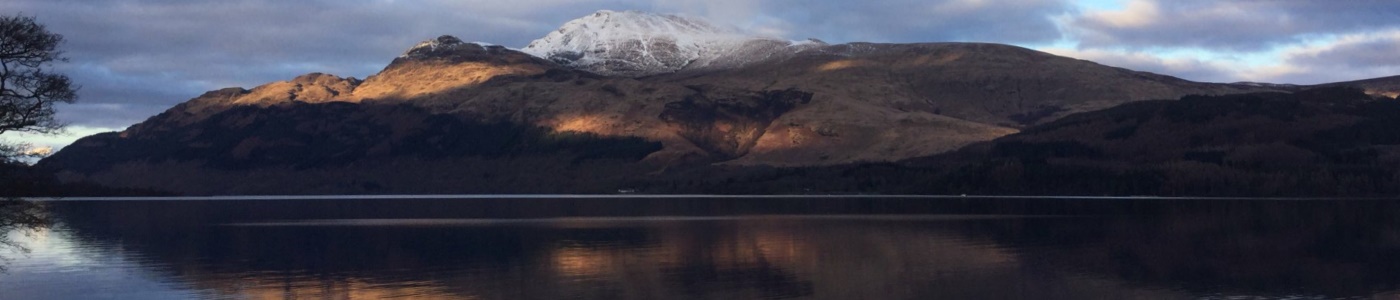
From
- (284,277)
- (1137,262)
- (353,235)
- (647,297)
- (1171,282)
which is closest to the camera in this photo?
(647,297)

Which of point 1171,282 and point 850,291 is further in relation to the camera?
point 1171,282

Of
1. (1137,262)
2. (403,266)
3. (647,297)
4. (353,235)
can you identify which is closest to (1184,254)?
(1137,262)

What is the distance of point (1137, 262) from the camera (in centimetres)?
7056

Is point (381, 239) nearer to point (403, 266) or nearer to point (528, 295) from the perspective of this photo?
point (403, 266)

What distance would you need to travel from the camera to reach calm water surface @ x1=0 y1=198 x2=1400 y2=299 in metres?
56.9

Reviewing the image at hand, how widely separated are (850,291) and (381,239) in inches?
1959

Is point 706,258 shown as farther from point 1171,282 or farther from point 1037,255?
point 1171,282

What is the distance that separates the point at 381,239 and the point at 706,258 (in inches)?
1258

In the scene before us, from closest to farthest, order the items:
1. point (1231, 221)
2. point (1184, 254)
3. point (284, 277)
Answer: point (284, 277)
point (1184, 254)
point (1231, 221)

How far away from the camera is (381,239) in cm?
9688

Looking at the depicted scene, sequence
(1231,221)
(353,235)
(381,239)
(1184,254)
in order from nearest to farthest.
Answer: (1184,254), (381,239), (353,235), (1231,221)

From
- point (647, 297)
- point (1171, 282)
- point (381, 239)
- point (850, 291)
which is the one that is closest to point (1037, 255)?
point (1171, 282)

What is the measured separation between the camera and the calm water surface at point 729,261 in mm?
56875

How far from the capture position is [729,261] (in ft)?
238
